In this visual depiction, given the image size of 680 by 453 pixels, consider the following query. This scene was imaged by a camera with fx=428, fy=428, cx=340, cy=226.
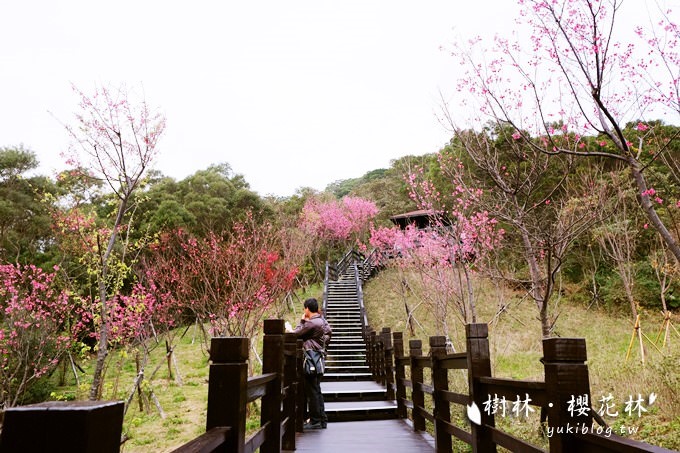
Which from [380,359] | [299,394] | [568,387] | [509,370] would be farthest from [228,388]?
[509,370]

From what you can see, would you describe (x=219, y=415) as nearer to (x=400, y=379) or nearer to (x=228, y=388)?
(x=228, y=388)

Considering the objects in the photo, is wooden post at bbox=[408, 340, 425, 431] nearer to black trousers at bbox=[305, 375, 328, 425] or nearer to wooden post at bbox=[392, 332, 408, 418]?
wooden post at bbox=[392, 332, 408, 418]

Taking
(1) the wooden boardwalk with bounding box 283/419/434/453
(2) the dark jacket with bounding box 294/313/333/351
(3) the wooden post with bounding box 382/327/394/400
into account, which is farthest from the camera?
(3) the wooden post with bounding box 382/327/394/400

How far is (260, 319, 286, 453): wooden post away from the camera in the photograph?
3447 millimetres

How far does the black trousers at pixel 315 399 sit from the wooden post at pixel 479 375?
3472mm

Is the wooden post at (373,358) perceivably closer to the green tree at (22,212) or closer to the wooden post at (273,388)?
the wooden post at (273,388)

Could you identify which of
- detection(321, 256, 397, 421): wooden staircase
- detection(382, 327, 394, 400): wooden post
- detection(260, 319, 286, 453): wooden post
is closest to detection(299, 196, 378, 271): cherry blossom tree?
detection(321, 256, 397, 421): wooden staircase

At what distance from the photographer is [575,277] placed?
1862 cm

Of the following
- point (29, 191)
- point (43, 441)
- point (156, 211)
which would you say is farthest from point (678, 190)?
point (29, 191)

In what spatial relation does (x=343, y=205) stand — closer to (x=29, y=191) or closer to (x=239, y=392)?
(x=29, y=191)

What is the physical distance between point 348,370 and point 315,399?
6.22 metres

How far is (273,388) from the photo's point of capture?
3.51 m

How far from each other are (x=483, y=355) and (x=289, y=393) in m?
2.82

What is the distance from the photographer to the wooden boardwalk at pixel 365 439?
15.9ft
